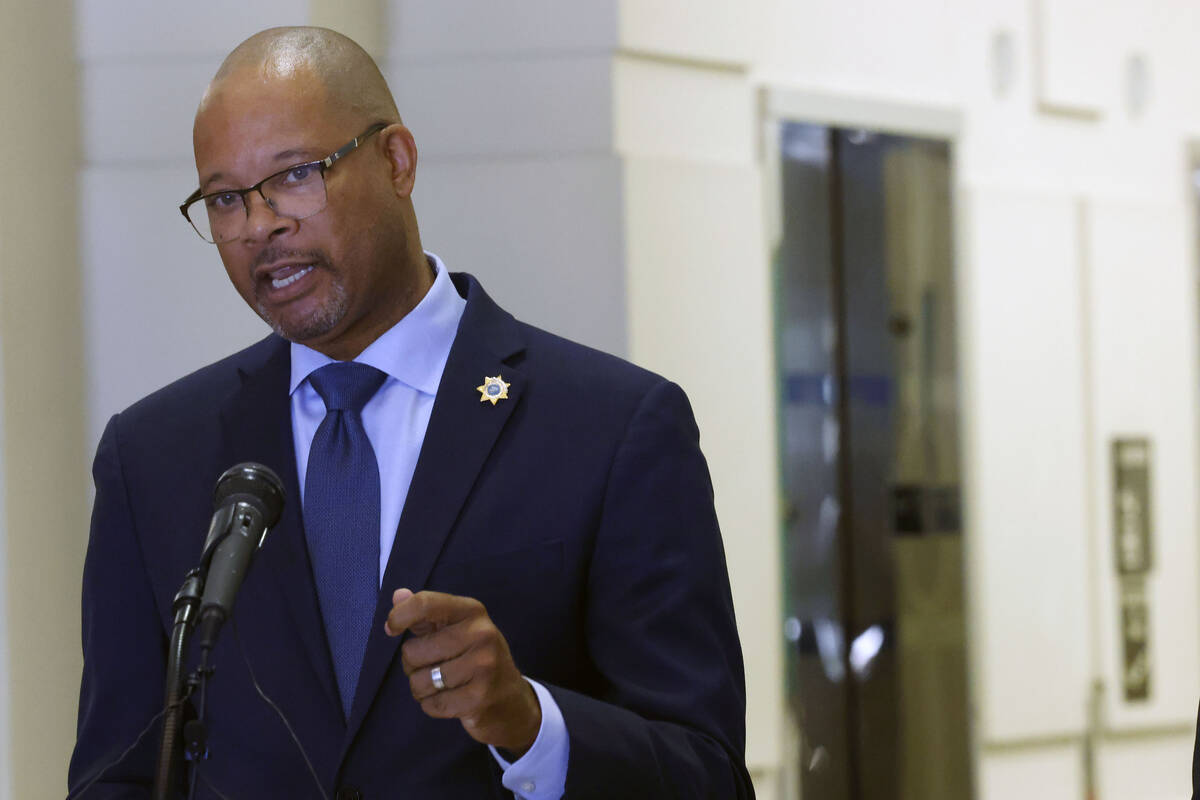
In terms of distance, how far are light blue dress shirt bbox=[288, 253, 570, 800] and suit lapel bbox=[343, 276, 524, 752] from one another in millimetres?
31

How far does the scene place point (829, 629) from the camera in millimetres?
4148

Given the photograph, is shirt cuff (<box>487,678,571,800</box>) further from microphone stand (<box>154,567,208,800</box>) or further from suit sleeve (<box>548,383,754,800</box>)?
microphone stand (<box>154,567,208,800</box>)

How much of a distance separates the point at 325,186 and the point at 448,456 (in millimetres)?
336

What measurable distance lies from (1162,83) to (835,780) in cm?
239

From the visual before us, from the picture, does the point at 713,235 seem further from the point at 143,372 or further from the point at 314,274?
the point at 314,274

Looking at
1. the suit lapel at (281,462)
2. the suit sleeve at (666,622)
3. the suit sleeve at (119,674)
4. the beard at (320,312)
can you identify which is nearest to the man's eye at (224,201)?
the beard at (320,312)

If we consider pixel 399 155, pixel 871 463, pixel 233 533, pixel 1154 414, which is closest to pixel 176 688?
pixel 233 533

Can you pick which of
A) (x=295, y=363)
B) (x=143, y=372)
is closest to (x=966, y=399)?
(x=143, y=372)

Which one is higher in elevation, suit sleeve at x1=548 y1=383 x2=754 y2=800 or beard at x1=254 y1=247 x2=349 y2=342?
beard at x1=254 y1=247 x2=349 y2=342

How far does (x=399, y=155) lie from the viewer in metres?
1.96

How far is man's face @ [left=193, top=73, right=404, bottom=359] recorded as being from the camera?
1817 mm

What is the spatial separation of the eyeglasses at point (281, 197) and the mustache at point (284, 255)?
0.12ft

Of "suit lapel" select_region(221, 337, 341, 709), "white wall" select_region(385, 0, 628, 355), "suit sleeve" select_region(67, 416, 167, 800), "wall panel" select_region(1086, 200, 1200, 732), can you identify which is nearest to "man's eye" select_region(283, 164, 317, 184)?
"suit lapel" select_region(221, 337, 341, 709)

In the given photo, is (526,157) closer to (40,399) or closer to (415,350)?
(40,399)
